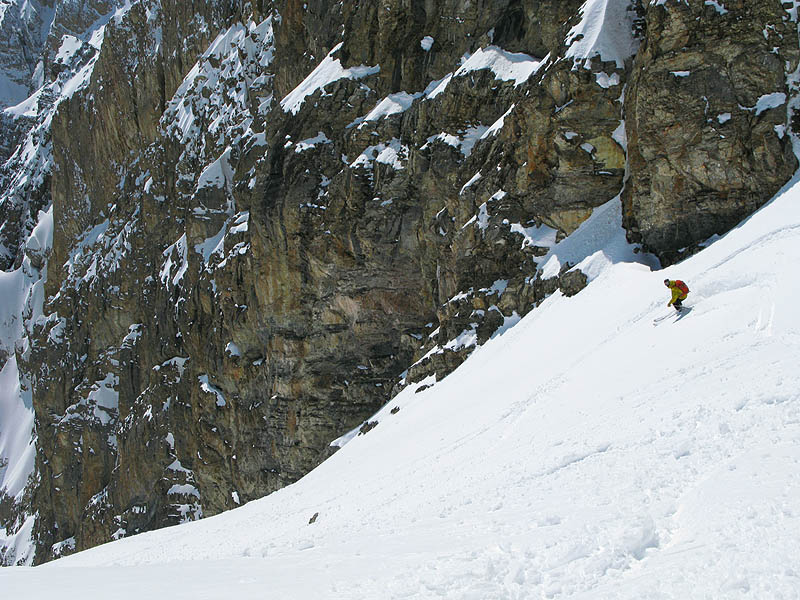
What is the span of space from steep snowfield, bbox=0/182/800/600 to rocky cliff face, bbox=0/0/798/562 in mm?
4416

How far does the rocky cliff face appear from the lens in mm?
20625

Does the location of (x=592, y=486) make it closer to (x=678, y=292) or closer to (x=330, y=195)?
(x=678, y=292)

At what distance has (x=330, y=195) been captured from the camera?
1334 inches

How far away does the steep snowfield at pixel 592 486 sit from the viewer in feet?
20.9

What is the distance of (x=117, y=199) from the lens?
64688mm

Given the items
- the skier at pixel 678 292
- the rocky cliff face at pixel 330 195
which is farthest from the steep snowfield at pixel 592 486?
the rocky cliff face at pixel 330 195

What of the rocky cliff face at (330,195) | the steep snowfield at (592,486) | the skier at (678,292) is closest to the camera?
the steep snowfield at (592,486)

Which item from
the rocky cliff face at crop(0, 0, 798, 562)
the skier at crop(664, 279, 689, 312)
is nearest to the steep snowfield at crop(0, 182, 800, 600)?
the skier at crop(664, 279, 689, 312)

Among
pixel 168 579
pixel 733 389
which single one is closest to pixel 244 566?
pixel 168 579

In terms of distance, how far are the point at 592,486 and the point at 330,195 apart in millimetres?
26781

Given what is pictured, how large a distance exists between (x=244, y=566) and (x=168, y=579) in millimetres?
1011

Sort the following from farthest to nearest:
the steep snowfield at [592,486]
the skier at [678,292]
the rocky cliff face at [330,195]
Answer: the rocky cliff face at [330,195], the skier at [678,292], the steep snowfield at [592,486]

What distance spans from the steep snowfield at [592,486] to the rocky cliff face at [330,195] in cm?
442

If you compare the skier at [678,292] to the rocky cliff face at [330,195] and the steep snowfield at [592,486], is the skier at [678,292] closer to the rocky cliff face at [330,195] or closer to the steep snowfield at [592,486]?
the steep snowfield at [592,486]
